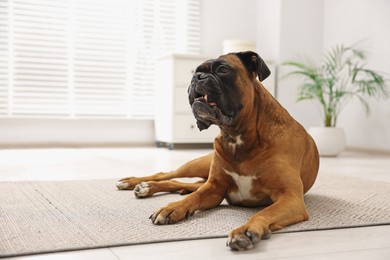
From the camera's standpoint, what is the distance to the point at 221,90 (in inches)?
66.2

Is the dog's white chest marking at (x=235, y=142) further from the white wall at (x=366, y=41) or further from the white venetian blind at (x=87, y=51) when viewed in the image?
the white venetian blind at (x=87, y=51)

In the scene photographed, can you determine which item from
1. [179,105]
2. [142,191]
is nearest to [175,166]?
[142,191]

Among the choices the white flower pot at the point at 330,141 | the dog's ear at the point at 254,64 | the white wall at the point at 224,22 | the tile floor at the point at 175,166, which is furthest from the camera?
the white wall at the point at 224,22

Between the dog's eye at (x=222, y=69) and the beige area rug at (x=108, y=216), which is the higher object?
the dog's eye at (x=222, y=69)

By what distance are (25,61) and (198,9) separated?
2017mm

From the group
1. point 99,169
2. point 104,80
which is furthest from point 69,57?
point 99,169

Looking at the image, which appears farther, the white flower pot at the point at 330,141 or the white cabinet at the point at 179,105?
the white cabinet at the point at 179,105

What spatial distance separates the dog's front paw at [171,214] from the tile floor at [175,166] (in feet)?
0.68

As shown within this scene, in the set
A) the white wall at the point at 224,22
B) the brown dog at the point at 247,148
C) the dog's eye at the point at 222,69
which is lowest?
the brown dog at the point at 247,148

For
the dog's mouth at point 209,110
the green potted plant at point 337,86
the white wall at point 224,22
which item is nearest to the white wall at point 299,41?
the green potted plant at point 337,86

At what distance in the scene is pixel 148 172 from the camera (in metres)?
3.14

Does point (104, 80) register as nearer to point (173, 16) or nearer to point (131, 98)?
point (131, 98)

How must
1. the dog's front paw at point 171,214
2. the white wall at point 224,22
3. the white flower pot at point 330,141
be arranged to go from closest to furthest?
the dog's front paw at point 171,214, the white flower pot at point 330,141, the white wall at point 224,22

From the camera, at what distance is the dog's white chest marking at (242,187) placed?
6.05 feet
